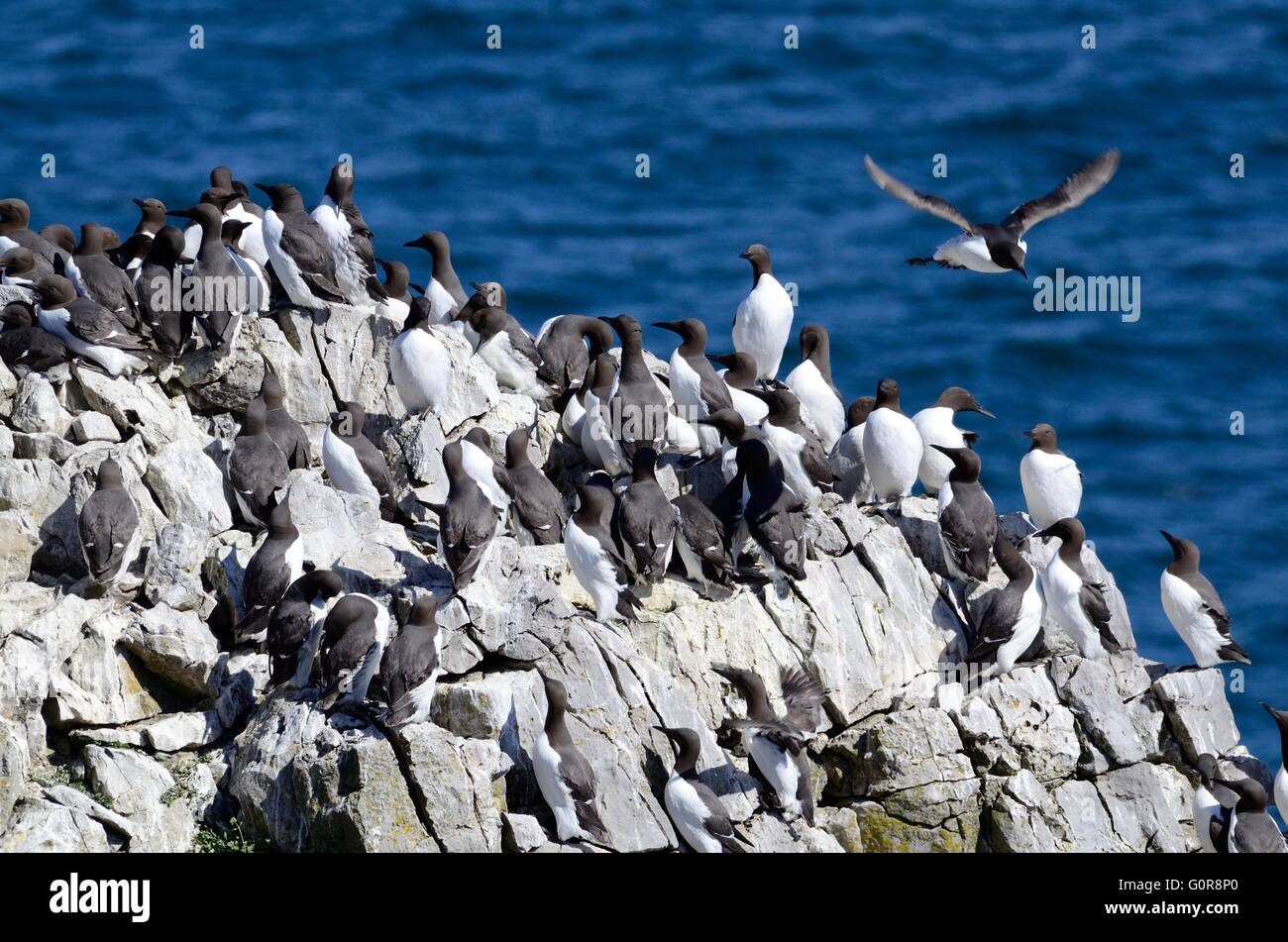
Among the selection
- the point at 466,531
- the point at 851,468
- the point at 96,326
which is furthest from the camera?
the point at 851,468

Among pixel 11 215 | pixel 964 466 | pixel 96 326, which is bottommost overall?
pixel 964 466

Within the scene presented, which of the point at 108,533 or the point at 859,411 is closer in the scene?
the point at 108,533

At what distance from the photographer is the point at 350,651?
1226cm

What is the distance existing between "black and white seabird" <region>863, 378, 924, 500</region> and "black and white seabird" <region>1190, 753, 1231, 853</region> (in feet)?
9.64

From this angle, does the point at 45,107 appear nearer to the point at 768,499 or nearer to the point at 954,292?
the point at 954,292

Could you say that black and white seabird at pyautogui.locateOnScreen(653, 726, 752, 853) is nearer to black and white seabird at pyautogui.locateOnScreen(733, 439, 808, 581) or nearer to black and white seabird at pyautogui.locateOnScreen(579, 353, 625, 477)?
black and white seabird at pyautogui.locateOnScreen(733, 439, 808, 581)

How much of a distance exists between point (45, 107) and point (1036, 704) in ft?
129

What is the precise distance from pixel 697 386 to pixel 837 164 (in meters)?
33.0

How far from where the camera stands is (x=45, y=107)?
48156mm

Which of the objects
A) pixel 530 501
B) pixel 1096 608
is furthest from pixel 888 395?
pixel 530 501

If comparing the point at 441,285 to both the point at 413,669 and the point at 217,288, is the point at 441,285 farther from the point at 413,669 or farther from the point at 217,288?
the point at 413,669

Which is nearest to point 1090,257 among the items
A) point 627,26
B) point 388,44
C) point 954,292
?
point 954,292

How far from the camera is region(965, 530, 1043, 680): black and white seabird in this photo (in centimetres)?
1420

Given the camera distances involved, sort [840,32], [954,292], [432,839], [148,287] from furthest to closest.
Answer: [840,32], [954,292], [148,287], [432,839]
